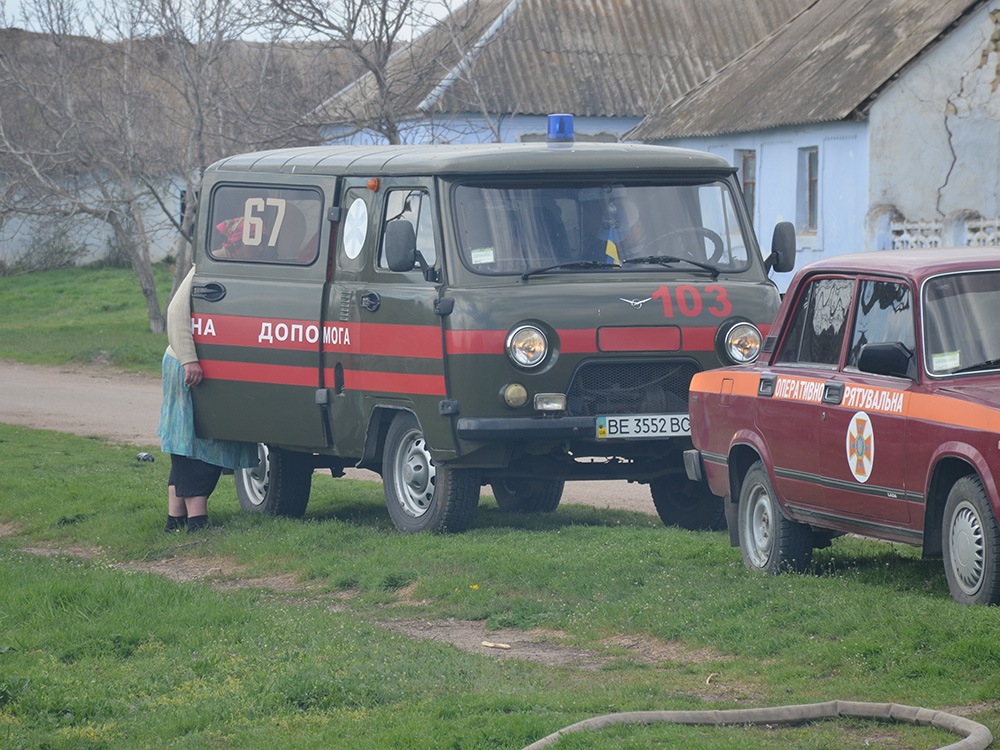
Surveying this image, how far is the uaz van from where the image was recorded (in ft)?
33.7

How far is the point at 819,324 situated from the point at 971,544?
172cm

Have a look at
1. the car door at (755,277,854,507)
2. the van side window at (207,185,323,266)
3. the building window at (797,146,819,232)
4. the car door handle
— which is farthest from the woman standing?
the building window at (797,146,819,232)

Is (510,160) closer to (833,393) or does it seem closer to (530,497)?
(530,497)

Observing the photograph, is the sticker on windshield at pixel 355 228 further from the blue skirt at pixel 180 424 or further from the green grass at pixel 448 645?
the green grass at pixel 448 645

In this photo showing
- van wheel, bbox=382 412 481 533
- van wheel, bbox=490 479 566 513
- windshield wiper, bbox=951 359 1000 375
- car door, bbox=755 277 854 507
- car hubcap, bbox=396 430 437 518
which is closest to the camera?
windshield wiper, bbox=951 359 1000 375

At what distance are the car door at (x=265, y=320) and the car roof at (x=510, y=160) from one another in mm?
320

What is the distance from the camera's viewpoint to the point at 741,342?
1052 cm

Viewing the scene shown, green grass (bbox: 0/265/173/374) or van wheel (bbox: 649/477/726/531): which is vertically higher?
green grass (bbox: 0/265/173/374)

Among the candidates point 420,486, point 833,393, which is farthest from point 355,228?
point 833,393

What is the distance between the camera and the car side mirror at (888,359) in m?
7.46

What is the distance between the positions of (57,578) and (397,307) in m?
2.73

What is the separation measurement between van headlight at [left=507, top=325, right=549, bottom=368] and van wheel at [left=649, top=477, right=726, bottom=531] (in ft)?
5.30

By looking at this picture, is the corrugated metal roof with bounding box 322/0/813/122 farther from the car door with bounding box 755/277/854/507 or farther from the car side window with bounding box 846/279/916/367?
the car side window with bounding box 846/279/916/367

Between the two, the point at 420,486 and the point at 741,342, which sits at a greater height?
the point at 741,342
